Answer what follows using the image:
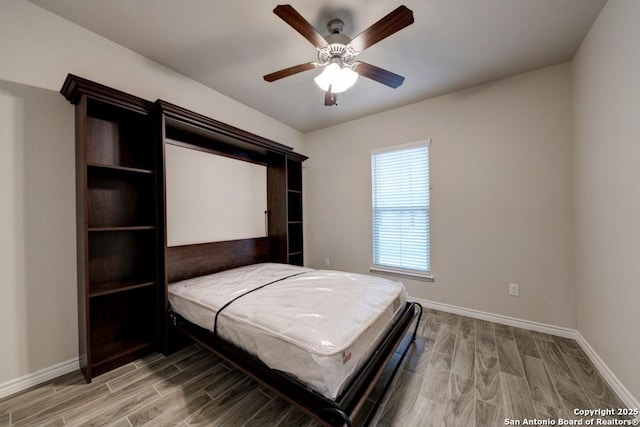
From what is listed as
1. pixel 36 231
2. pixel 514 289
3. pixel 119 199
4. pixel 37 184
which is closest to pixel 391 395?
pixel 514 289

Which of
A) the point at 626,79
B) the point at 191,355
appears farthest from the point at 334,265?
the point at 626,79

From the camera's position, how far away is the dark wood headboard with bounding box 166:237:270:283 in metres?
2.30

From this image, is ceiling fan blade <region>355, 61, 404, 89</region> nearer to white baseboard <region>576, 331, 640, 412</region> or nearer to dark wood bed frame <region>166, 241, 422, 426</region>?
dark wood bed frame <region>166, 241, 422, 426</region>

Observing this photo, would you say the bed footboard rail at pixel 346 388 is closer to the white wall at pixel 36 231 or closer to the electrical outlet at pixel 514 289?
the white wall at pixel 36 231

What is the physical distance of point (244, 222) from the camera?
3.07 meters

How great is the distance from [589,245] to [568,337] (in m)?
0.97

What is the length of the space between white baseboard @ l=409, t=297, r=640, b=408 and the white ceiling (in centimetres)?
258

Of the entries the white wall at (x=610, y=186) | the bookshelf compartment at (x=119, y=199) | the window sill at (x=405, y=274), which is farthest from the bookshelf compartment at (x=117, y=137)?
the white wall at (x=610, y=186)

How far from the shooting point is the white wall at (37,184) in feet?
5.12

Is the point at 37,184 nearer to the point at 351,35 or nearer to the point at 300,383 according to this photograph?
the point at 300,383

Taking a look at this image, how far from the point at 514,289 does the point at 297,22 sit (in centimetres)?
315

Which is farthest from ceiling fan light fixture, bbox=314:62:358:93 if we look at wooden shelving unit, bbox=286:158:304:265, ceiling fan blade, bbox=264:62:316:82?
wooden shelving unit, bbox=286:158:304:265

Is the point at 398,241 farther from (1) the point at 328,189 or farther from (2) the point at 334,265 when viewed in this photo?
(1) the point at 328,189

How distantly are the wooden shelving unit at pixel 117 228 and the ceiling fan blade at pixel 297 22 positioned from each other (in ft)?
4.57
